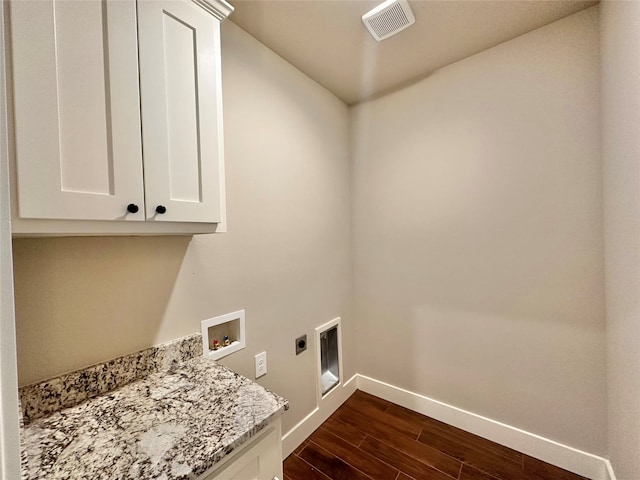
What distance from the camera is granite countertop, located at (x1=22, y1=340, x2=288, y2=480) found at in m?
0.63

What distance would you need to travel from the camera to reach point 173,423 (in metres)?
0.78

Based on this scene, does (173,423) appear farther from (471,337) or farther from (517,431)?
(517,431)

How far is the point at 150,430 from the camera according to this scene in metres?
0.76


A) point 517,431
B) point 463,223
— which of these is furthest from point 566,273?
point 517,431

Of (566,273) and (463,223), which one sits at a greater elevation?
(463,223)

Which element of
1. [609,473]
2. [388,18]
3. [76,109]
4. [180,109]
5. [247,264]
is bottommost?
[609,473]

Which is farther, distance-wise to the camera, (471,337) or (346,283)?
(346,283)

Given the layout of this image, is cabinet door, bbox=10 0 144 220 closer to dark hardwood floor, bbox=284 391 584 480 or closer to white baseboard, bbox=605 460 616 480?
dark hardwood floor, bbox=284 391 584 480

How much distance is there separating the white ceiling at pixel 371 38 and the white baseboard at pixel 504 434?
2404 mm

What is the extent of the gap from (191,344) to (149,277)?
0.36 metres

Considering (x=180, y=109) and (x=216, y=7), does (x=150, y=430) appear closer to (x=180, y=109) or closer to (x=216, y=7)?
(x=180, y=109)

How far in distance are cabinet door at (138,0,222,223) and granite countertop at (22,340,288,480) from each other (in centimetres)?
63

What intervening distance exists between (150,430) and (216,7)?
1.46 meters

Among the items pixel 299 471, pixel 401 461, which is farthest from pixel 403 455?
pixel 299 471
